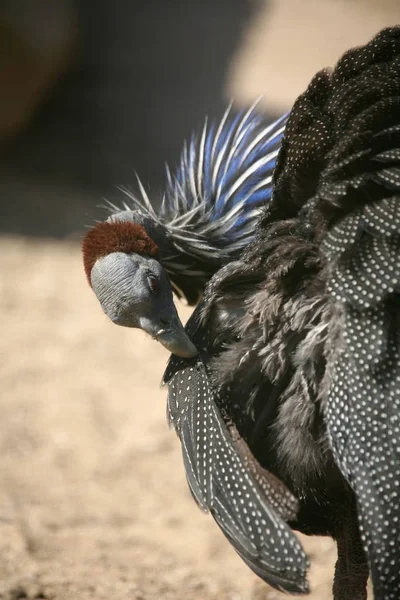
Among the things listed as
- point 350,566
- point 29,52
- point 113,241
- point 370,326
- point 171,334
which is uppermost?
point 370,326

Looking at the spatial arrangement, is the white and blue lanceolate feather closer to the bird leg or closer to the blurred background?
the blurred background

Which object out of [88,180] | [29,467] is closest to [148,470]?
[29,467]

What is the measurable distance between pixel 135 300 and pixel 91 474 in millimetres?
1635

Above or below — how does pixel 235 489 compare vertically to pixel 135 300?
below

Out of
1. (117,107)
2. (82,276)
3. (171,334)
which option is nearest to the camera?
(171,334)

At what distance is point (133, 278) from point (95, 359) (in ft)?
7.67

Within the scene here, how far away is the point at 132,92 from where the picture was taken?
7.79 m

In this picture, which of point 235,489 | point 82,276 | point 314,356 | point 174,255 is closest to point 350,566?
point 235,489

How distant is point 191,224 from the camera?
2.87m

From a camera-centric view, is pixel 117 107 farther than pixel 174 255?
Yes

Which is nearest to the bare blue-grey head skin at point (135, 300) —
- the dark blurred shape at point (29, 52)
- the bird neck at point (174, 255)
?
the bird neck at point (174, 255)

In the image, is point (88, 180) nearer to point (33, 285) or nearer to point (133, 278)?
point (33, 285)

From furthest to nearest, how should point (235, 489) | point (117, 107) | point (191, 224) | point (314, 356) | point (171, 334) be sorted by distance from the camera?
1. point (117, 107)
2. point (191, 224)
3. point (171, 334)
4. point (235, 489)
5. point (314, 356)

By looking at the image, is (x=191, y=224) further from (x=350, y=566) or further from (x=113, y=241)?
(x=350, y=566)
